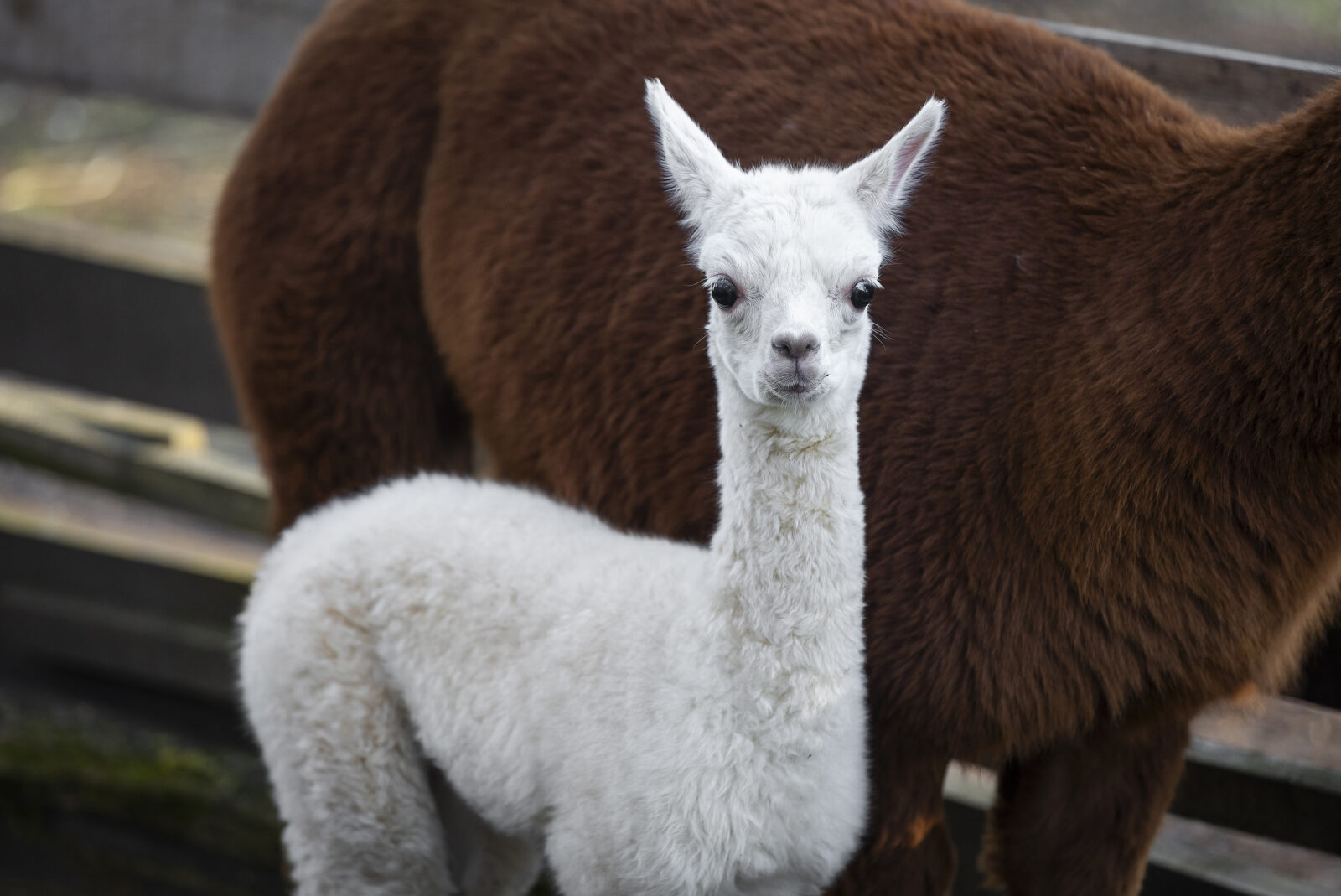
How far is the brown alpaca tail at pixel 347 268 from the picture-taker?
2553mm

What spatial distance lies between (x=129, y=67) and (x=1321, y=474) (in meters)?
2.97

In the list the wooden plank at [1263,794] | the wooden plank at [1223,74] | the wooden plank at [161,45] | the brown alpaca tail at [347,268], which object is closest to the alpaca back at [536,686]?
the brown alpaca tail at [347,268]

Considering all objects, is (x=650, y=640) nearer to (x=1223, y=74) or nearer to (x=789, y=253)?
(x=789, y=253)

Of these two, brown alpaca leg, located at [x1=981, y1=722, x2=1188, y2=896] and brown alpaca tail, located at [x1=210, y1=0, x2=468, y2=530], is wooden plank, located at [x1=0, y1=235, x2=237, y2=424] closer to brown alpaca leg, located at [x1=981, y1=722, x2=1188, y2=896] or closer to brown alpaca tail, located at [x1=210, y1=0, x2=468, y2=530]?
brown alpaca tail, located at [x1=210, y1=0, x2=468, y2=530]

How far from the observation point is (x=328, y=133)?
2.57 meters

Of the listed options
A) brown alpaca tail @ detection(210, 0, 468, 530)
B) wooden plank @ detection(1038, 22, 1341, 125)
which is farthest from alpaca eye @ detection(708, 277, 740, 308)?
wooden plank @ detection(1038, 22, 1341, 125)

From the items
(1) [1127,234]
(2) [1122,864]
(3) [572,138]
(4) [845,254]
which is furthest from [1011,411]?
(3) [572,138]

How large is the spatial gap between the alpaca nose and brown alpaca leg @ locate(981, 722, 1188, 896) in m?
0.90

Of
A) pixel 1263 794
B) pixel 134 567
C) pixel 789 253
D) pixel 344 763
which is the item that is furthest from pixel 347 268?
pixel 1263 794

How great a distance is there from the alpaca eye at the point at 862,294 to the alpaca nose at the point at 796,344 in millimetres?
111

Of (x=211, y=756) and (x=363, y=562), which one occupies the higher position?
(x=363, y=562)

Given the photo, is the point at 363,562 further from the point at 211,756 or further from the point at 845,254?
the point at 211,756

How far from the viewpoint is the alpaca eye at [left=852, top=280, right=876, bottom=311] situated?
1556mm

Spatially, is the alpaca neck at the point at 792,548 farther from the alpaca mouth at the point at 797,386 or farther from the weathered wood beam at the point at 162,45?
the weathered wood beam at the point at 162,45
